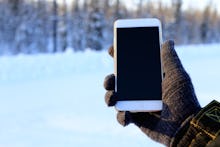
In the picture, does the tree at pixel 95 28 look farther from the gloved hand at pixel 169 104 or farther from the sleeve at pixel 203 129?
the sleeve at pixel 203 129

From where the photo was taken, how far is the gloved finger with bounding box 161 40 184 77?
5.89 feet

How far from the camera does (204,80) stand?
909 centimetres

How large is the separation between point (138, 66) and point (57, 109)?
4.02m

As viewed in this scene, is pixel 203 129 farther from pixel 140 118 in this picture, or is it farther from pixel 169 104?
pixel 140 118

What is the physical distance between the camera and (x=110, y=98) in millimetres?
1883

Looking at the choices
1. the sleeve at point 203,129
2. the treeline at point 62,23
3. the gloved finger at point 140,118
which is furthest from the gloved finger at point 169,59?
the treeline at point 62,23

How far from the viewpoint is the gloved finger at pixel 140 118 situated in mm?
1835

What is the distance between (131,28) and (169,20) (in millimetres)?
52608

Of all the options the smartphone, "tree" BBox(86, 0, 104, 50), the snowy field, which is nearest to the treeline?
"tree" BBox(86, 0, 104, 50)

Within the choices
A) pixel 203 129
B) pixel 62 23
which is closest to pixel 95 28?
pixel 62 23

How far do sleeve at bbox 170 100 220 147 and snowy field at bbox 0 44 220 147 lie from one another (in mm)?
2404

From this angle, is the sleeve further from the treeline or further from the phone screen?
the treeline

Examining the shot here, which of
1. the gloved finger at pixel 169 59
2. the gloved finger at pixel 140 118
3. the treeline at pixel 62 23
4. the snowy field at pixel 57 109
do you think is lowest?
the treeline at pixel 62 23

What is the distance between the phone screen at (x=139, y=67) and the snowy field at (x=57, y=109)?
1900mm
